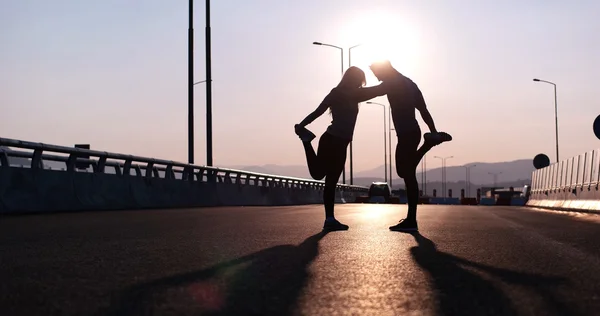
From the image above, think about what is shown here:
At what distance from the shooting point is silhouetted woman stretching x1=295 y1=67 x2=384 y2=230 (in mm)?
9531

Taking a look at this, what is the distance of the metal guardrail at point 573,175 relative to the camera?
25.0 m

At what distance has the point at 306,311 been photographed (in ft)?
12.5

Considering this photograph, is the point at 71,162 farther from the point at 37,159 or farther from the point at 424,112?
the point at 424,112

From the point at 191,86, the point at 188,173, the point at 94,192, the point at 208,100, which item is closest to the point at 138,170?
the point at 94,192

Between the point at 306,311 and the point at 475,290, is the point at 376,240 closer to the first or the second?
the point at 475,290

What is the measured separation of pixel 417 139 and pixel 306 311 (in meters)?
6.07

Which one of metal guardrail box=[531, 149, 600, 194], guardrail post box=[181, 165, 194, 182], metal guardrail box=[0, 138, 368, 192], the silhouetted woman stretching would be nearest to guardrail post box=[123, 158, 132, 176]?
metal guardrail box=[0, 138, 368, 192]

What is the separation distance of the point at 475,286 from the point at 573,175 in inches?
1011

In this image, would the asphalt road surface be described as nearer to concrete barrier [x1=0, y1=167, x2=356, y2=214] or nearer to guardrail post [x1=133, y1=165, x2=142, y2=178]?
concrete barrier [x1=0, y1=167, x2=356, y2=214]

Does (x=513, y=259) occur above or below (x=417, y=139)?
below

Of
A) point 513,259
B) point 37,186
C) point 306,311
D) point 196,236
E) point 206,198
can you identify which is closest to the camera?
point 306,311

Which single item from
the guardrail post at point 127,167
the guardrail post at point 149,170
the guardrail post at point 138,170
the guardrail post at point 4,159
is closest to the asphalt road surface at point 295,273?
the guardrail post at point 4,159

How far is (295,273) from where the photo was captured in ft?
17.5

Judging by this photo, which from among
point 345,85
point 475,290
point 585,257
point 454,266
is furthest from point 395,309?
point 345,85
